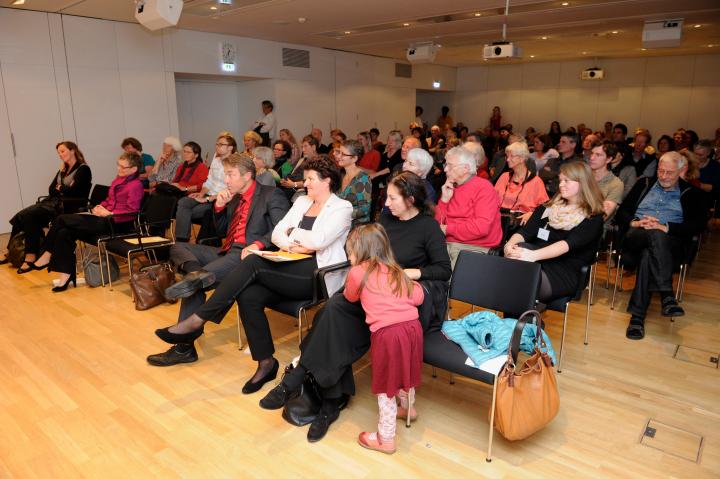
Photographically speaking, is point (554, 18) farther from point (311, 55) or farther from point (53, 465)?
point (53, 465)

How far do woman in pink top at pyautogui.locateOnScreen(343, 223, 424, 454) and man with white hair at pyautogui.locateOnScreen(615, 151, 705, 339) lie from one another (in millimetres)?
2281

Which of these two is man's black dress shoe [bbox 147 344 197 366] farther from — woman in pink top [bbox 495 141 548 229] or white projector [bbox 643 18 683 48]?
white projector [bbox 643 18 683 48]

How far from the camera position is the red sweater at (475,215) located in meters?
3.68

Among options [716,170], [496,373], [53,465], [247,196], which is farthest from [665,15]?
[53,465]

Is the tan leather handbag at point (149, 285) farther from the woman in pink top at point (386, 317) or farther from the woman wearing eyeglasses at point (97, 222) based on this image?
the woman in pink top at point (386, 317)

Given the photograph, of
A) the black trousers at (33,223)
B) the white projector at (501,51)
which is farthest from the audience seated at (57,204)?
the white projector at (501,51)

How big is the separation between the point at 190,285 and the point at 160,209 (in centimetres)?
208

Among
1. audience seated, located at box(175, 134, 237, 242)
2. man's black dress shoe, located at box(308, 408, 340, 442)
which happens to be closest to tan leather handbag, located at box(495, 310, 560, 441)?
man's black dress shoe, located at box(308, 408, 340, 442)

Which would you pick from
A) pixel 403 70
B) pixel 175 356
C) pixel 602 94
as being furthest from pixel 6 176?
pixel 602 94

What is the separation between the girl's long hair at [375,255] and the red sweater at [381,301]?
0.02 metres

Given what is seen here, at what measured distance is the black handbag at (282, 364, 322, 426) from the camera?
111 inches

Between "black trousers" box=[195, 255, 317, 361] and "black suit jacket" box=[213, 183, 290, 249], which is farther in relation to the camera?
"black suit jacket" box=[213, 183, 290, 249]

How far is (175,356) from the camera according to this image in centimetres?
351

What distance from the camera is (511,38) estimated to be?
32.4 feet
